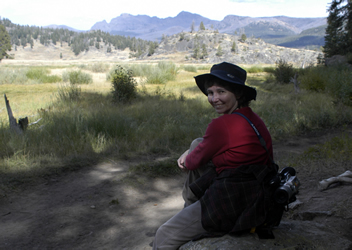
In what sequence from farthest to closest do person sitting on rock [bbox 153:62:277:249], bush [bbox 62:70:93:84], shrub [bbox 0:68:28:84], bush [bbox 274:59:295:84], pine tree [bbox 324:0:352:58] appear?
pine tree [bbox 324:0:352:58] → bush [bbox 274:59:295:84] → bush [bbox 62:70:93:84] → shrub [bbox 0:68:28:84] → person sitting on rock [bbox 153:62:277:249]

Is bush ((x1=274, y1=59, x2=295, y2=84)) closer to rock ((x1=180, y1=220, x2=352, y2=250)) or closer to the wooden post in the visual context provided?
the wooden post

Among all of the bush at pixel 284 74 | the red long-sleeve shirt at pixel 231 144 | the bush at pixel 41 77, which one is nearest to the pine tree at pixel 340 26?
the bush at pixel 284 74

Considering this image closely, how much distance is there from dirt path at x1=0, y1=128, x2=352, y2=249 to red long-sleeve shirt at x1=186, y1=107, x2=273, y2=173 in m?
1.12

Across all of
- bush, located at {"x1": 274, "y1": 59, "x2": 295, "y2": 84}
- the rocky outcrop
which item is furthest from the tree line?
bush, located at {"x1": 274, "y1": 59, "x2": 295, "y2": 84}

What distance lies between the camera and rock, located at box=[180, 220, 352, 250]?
184 centimetres

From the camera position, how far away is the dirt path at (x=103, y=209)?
10.1ft

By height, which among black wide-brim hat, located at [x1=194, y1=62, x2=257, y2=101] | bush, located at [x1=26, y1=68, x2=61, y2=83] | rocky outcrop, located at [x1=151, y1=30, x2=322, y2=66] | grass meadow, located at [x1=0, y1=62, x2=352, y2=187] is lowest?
grass meadow, located at [x1=0, y1=62, x2=352, y2=187]

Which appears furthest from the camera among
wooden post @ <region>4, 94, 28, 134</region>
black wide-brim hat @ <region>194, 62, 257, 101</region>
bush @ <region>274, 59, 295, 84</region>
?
bush @ <region>274, 59, 295, 84</region>

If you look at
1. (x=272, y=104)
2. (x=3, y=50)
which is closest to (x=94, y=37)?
(x=3, y=50)

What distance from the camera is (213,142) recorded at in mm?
1883

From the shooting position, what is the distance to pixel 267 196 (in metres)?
1.81

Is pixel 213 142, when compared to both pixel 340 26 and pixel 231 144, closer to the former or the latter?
pixel 231 144

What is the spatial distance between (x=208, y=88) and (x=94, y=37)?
168 metres

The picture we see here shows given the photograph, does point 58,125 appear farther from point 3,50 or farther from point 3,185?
point 3,50
